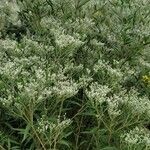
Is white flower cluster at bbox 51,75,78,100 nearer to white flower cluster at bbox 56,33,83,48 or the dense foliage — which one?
the dense foliage

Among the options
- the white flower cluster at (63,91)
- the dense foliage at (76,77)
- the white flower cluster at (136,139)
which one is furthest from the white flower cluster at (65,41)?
the white flower cluster at (136,139)

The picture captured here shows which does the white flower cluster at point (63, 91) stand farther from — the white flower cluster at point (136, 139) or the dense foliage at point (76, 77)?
the white flower cluster at point (136, 139)

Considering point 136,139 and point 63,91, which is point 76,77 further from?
point 136,139

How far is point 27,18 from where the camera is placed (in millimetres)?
11758

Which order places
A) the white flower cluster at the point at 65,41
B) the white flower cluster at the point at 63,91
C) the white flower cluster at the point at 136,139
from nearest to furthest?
the white flower cluster at the point at 136,139, the white flower cluster at the point at 63,91, the white flower cluster at the point at 65,41

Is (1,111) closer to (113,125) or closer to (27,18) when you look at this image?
(113,125)

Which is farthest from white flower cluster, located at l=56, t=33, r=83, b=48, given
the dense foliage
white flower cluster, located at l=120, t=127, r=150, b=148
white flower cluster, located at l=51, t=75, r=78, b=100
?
white flower cluster, located at l=120, t=127, r=150, b=148

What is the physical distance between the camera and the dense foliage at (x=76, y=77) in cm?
825

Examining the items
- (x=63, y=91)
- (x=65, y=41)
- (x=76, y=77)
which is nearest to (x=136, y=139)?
(x=63, y=91)

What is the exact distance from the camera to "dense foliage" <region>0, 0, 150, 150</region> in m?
8.25

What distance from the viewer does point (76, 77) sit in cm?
1023

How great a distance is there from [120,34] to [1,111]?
3.22 metres

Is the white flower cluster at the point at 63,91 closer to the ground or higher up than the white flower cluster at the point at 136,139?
higher up

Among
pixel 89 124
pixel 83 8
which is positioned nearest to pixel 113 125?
pixel 89 124
